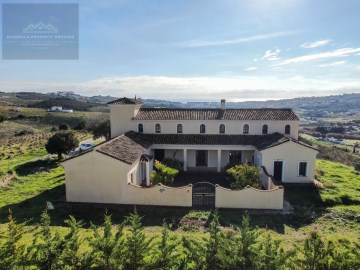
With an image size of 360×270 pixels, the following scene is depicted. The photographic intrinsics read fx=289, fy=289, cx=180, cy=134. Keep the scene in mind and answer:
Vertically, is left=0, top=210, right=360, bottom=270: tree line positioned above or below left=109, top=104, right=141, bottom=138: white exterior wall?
below

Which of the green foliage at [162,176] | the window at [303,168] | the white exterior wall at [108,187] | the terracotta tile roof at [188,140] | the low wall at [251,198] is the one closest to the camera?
the low wall at [251,198]

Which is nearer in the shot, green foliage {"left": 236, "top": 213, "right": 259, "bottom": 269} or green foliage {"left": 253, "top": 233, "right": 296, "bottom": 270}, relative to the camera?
green foliage {"left": 253, "top": 233, "right": 296, "bottom": 270}

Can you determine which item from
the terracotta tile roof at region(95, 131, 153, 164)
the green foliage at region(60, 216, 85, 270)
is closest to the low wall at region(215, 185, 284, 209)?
the terracotta tile roof at region(95, 131, 153, 164)

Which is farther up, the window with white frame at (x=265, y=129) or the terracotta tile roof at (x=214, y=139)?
the window with white frame at (x=265, y=129)

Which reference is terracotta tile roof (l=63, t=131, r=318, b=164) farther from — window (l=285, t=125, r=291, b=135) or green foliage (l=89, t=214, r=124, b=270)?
green foliage (l=89, t=214, r=124, b=270)

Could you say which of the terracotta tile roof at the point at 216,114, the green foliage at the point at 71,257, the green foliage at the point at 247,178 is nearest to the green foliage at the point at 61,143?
the terracotta tile roof at the point at 216,114

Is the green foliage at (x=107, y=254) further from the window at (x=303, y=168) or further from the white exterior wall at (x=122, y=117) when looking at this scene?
the white exterior wall at (x=122, y=117)

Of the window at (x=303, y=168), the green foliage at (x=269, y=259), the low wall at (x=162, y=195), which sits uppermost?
the green foliage at (x=269, y=259)

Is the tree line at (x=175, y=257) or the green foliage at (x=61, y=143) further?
the green foliage at (x=61, y=143)

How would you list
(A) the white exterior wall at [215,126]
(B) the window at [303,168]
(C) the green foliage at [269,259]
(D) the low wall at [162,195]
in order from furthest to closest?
(A) the white exterior wall at [215,126] → (B) the window at [303,168] → (D) the low wall at [162,195] → (C) the green foliage at [269,259]
